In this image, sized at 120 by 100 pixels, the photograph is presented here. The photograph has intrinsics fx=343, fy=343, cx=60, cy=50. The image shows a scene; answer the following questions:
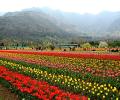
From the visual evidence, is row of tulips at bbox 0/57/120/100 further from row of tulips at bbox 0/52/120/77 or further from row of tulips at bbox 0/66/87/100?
row of tulips at bbox 0/52/120/77

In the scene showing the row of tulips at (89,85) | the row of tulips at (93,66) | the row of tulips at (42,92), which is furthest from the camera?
the row of tulips at (93,66)

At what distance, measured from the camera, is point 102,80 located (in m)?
15.3

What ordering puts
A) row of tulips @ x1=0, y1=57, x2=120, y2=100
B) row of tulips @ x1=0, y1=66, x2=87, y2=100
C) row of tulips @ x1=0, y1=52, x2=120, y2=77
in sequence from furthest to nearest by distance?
row of tulips @ x1=0, y1=52, x2=120, y2=77 → row of tulips @ x1=0, y1=57, x2=120, y2=100 → row of tulips @ x1=0, y1=66, x2=87, y2=100

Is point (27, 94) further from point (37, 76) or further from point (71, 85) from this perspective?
point (37, 76)

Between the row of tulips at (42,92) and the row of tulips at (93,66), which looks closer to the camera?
the row of tulips at (42,92)

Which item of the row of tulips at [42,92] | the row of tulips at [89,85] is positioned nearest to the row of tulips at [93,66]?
the row of tulips at [89,85]

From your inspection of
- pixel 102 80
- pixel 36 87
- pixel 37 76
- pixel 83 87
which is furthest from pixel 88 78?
pixel 36 87

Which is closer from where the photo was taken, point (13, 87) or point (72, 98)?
point (72, 98)

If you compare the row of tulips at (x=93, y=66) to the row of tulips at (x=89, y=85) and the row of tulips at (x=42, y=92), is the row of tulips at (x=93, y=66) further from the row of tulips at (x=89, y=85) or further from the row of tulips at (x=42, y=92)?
the row of tulips at (x=42, y=92)

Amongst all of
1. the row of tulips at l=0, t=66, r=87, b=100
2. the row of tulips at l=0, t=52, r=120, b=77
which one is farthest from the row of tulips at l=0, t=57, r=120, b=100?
the row of tulips at l=0, t=52, r=120, b=77

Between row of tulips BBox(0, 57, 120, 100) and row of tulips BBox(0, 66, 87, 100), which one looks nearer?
row of tulips BBox(0, 66, 87, 100)

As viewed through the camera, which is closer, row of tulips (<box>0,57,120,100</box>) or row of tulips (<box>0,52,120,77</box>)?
row of tulips (<box>0,57,120,100</box>)

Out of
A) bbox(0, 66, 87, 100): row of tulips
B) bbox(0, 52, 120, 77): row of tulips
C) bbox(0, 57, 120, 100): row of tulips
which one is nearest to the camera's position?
bbox(0, 66, 87, 100): row of tulips

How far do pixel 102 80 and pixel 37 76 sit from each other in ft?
11.4
